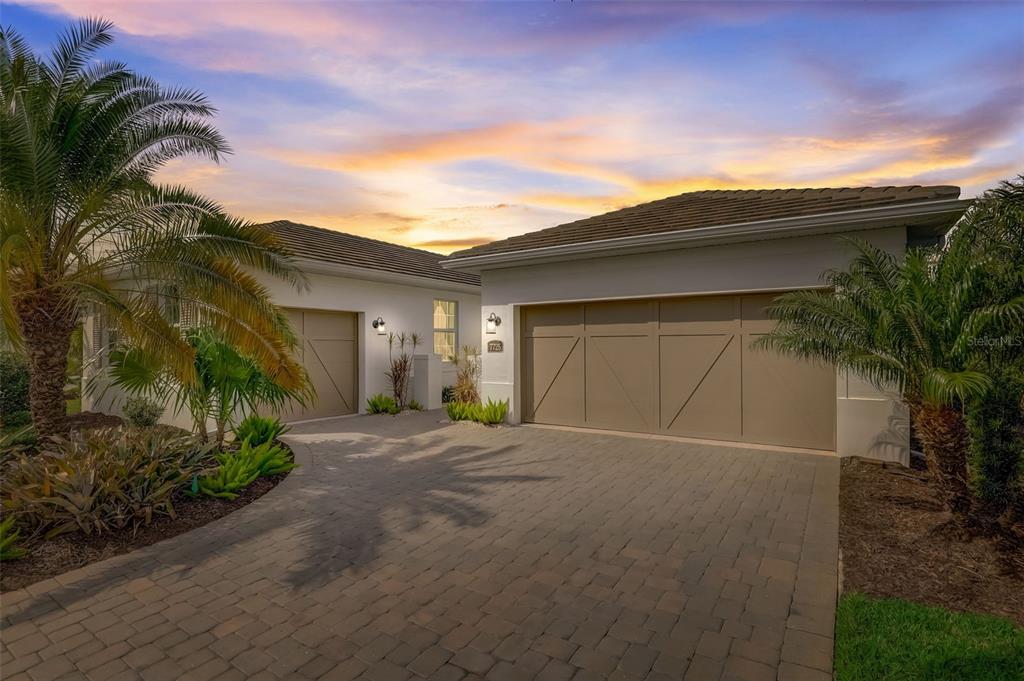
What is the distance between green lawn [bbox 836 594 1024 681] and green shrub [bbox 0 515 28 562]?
6.25 m

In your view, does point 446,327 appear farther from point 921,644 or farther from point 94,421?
point 921,644

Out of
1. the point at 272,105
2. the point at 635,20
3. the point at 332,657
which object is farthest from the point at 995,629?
the point at 272,105

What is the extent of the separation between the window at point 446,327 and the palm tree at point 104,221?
852cm

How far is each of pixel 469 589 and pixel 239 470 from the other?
4.08m

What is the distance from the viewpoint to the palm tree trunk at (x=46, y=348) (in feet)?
20.8

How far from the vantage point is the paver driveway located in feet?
10.2

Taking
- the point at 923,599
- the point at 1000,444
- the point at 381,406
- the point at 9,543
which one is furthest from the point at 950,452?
the point at 381,406

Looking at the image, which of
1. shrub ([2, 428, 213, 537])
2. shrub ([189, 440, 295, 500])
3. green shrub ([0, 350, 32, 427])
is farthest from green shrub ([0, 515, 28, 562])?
green shrub ([0, 350, 32, 427])

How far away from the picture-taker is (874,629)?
337cm

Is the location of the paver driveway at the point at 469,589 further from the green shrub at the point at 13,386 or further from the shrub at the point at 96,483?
the green shrub at the point at 13,386

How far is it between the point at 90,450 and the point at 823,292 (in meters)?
10.4

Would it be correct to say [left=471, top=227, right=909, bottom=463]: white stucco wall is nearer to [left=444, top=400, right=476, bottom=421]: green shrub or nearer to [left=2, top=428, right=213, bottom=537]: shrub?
[left=444, top=400, right=476, bottom=421]: green shrub

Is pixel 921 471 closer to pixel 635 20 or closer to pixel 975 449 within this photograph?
pixel 975 449

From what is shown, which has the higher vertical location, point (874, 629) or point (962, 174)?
point (962, 174)
